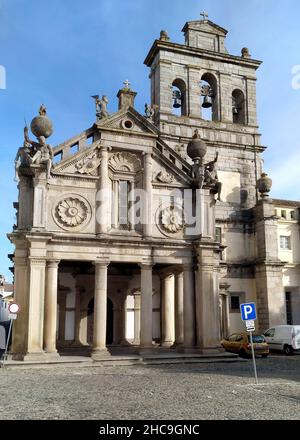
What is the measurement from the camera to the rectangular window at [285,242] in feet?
125

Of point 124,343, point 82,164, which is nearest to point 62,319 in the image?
point 124,343

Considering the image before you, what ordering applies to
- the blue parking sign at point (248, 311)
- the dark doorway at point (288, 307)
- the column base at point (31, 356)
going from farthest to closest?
the dark doorway at point (288, 307) < the column base at point (31, 356) < the blue parking sign at point (248, 311)

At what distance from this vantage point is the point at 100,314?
22328 millimetres

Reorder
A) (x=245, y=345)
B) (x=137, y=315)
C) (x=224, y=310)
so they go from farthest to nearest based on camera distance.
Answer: (x=224, y=310) < (x=137, y=315) < (x=245, y=345)

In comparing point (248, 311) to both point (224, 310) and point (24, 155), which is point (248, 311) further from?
point (224, 310)

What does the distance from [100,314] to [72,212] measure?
15.8ft

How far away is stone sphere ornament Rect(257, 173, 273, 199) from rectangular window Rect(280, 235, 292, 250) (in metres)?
4.33

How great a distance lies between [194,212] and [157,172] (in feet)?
9.04

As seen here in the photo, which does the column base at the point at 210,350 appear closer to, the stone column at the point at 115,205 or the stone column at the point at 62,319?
the stone column at the point at 115,205

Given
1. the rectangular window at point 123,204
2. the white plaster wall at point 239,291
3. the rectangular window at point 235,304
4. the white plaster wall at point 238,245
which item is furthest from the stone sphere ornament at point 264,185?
the rectangular window at point 123,204

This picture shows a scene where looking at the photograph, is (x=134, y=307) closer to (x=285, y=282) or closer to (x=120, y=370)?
(x=120, y=370)

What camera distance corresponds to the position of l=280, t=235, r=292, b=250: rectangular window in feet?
125

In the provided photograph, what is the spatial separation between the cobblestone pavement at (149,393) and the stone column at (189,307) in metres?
3.72
